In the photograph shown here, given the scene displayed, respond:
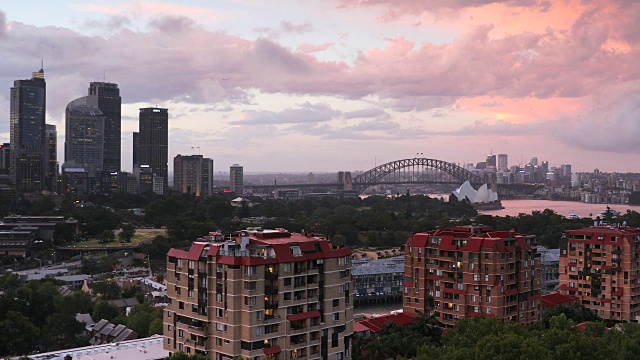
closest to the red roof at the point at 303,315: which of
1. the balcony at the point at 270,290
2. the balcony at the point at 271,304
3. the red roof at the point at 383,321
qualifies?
the balcony at the point at 271,304

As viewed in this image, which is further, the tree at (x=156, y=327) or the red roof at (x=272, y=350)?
the tree at (x=156, y=327)

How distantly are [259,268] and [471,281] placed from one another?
38.0ft

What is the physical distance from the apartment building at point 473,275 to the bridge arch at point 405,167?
155370mm

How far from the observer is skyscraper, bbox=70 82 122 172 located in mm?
182375

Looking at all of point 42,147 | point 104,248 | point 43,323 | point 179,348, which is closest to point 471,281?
point 179,348

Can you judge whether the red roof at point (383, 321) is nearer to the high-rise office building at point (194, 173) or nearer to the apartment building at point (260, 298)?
the apartment building at point (260, 298)

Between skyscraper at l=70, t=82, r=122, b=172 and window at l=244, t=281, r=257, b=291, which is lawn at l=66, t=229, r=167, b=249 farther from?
skyscraper at l=70, t=82, r=122, b=172

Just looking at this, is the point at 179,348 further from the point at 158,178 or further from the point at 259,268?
the point at 158,178

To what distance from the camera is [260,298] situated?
21.8 m

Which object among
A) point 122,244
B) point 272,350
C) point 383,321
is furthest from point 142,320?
point 122,244

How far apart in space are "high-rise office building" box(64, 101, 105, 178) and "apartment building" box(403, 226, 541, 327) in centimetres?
15165

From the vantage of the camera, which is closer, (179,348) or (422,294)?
(179,348)

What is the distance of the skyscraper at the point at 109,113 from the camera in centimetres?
18238

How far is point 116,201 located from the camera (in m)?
104
